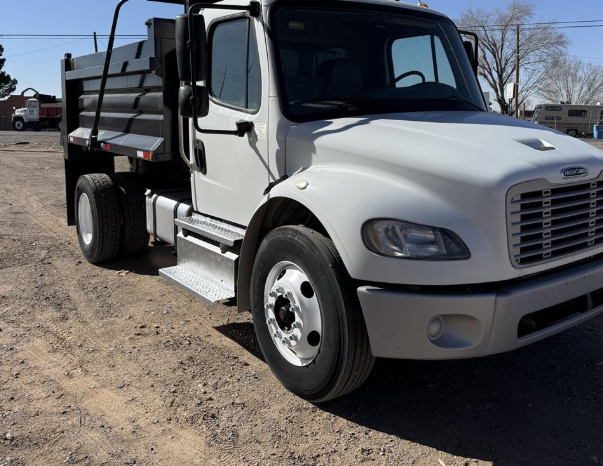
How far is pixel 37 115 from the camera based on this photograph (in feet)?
149

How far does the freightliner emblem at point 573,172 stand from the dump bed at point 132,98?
3267 millimetres

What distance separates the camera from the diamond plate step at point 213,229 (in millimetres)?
4344

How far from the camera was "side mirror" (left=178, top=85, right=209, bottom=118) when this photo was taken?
4.10 metres

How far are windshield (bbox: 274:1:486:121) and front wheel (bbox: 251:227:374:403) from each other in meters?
0.95

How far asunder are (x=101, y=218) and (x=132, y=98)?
1.31m

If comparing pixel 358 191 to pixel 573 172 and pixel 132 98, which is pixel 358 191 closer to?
pixel 573 172

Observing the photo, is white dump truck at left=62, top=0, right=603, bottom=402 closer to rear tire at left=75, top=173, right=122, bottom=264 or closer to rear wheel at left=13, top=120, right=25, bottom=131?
rear tire at left=75, top=173, right=122, bottom=264

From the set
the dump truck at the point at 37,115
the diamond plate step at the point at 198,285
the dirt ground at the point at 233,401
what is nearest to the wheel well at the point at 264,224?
the diamond plate step at the point at 198,285

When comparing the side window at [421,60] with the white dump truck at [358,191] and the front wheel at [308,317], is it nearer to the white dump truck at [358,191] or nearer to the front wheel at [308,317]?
the white dump truck at [358,191]

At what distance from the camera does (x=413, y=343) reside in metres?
3.08

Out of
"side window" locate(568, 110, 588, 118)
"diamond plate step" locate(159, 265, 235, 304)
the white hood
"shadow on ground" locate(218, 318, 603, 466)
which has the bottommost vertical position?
"shadow on ground" locate(218, 318, 603, 466)

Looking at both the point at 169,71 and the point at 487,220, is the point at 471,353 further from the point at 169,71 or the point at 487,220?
the point at 169,71

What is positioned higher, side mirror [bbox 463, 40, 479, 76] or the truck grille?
side mirror [bbox 463, 40, 479, 76]

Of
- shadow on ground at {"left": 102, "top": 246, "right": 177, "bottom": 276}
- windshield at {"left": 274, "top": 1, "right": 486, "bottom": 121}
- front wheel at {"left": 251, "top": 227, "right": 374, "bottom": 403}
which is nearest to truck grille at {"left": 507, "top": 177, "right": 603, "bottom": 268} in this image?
front wheel at {"left": 251, "top": 227, "right": 374, "bottom": 403}
